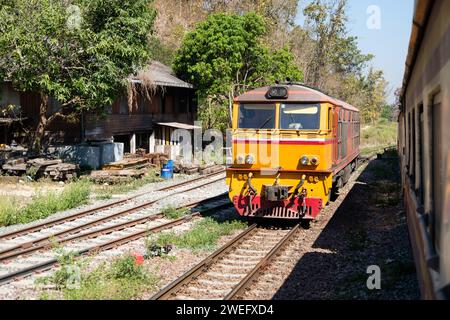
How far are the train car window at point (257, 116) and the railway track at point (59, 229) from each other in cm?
371

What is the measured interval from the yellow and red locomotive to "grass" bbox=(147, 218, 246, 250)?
0.61 metres

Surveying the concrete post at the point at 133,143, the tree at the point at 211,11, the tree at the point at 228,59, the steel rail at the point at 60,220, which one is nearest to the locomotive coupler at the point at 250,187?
the steel rail at the point at 60,220

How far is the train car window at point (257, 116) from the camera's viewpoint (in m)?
11.7

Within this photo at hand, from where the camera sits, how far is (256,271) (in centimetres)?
815

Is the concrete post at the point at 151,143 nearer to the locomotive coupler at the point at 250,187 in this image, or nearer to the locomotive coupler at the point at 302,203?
the locomotive coupler at the point at 250,187

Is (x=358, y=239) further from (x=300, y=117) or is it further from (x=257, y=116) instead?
(x=257, y=116)

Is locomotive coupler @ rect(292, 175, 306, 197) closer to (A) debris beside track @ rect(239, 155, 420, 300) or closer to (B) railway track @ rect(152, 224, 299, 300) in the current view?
(B) railway track @ rect(152, 224, 299, 300)

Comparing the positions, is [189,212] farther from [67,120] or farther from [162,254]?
[67,120]

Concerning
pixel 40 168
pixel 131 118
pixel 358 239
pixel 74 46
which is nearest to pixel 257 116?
pixel 358 239

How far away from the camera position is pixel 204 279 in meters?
8.06

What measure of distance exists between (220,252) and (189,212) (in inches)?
182

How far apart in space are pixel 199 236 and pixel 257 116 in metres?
3.29
